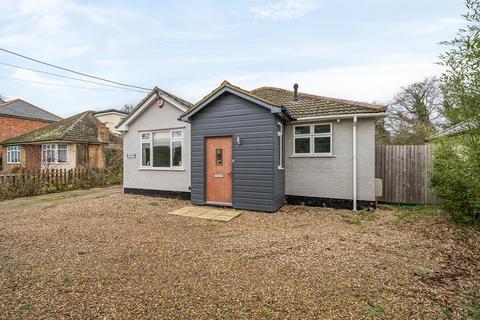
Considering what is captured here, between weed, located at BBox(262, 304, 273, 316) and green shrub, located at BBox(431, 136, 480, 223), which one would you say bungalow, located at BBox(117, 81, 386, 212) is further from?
weed, located at BBox(262, 304, 273, 316)

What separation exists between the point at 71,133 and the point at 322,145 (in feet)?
59.5

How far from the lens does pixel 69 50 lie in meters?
14.7

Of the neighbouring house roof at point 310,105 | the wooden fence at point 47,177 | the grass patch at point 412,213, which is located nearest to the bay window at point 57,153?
the wooden fence at point 47,177

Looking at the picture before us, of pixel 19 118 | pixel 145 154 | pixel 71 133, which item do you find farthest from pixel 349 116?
pixel 19 118

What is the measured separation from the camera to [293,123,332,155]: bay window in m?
8.57

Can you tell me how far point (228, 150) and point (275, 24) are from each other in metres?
6.92

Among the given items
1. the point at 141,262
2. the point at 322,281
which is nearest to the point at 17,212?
the point at 141,262

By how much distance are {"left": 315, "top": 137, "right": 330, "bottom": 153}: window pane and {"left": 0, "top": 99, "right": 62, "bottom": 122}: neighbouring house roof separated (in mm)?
29307

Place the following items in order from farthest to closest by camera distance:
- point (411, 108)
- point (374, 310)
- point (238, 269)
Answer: point (411, 108) → point (238, 269) → point (374, 310)

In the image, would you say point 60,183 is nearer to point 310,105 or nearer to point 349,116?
point 310,105

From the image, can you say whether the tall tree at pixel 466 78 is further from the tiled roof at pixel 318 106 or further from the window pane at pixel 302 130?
the window pane at pixel 302 130

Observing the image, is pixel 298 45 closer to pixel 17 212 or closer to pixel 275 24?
pixel 275 24

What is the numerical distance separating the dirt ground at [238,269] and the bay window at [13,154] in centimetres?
1881

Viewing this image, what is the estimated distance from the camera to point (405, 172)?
884 centimetres
